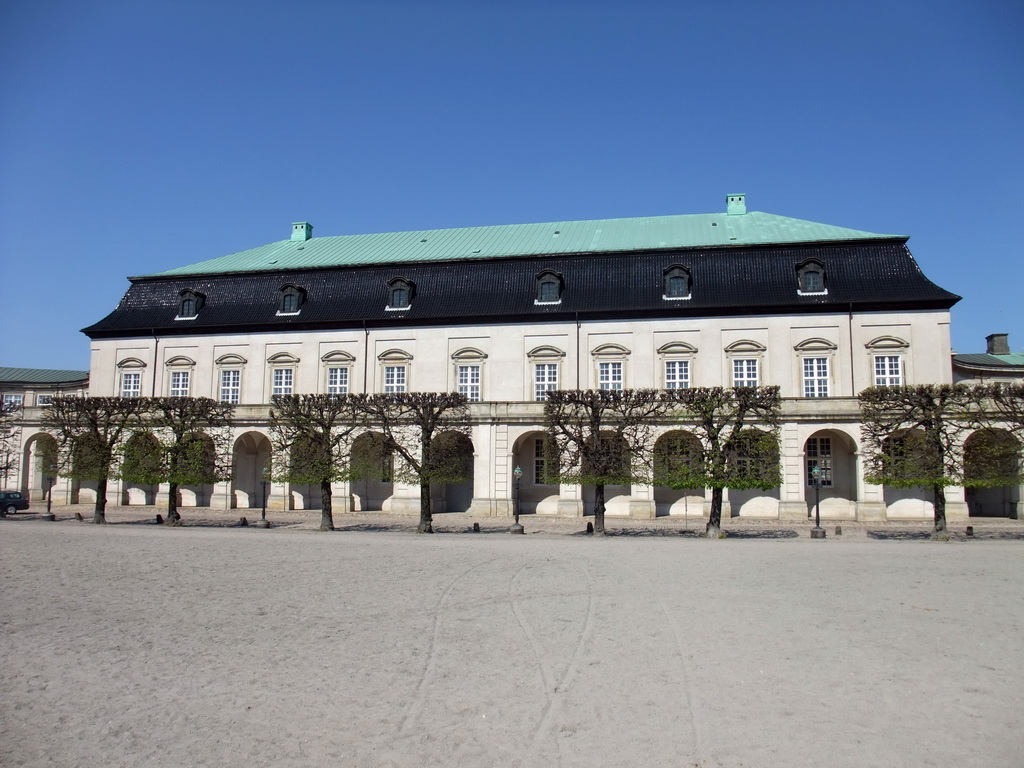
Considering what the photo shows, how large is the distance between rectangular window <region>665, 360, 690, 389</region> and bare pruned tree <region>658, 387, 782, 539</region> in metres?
8.35

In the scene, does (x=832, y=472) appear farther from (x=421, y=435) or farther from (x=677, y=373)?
(x=421, y=435)

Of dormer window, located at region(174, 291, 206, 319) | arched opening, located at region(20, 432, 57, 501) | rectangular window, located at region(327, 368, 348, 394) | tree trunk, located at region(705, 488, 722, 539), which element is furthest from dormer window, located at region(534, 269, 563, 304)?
arched opening, located at region(20, 432, 57, 501)

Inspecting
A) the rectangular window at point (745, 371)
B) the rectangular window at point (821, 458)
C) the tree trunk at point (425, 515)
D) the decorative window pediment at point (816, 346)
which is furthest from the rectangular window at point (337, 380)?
the rectangular window at point (821, 458)

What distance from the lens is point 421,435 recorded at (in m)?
34.1

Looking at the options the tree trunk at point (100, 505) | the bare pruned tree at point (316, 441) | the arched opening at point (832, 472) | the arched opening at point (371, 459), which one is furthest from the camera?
the arched opening at point (832, 472)

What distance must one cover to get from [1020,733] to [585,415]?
2404 centimetres

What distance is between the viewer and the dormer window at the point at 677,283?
131ft

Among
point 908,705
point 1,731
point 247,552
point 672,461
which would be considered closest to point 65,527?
point 247,552

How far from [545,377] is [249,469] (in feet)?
54.5

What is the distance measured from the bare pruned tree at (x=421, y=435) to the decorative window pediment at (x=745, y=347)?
43.4ft

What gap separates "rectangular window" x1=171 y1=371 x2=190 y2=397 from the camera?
45094 millimetres

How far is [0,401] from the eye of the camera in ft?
149

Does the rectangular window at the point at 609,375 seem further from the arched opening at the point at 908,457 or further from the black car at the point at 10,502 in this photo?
the black car at the point at 10,502

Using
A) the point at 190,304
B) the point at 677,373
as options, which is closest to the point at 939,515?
the point at 677,373
